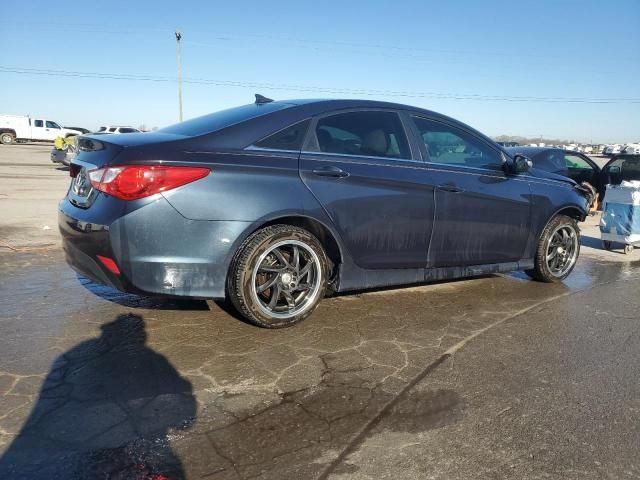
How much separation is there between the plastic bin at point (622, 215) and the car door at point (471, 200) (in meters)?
3.40

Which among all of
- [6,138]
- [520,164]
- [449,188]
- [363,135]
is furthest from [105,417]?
[6,138]

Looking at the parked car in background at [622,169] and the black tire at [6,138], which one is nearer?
the parked car in background at [622,169]

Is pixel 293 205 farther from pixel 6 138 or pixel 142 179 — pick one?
pixel 6 138

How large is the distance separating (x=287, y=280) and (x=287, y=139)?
1018mm

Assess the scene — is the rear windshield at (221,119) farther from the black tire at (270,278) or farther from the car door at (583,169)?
the car door at (583,169)

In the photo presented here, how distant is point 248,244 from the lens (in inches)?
138

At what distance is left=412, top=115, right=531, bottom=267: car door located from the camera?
4363mm

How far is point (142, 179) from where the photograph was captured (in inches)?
125

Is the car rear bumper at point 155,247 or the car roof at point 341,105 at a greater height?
the car roof at point 341,105

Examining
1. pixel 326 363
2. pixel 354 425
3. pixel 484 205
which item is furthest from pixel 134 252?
pixel 484 205

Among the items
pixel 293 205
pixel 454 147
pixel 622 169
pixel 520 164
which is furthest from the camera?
pixel 622 169

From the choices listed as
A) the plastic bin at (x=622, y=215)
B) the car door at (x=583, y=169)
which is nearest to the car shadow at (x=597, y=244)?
the plastic bin at (x=622, y=215)

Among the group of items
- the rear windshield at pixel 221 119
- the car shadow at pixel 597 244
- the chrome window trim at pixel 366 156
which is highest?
the rear windshield at pixel 221 119

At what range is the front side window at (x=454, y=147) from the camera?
174 inches
